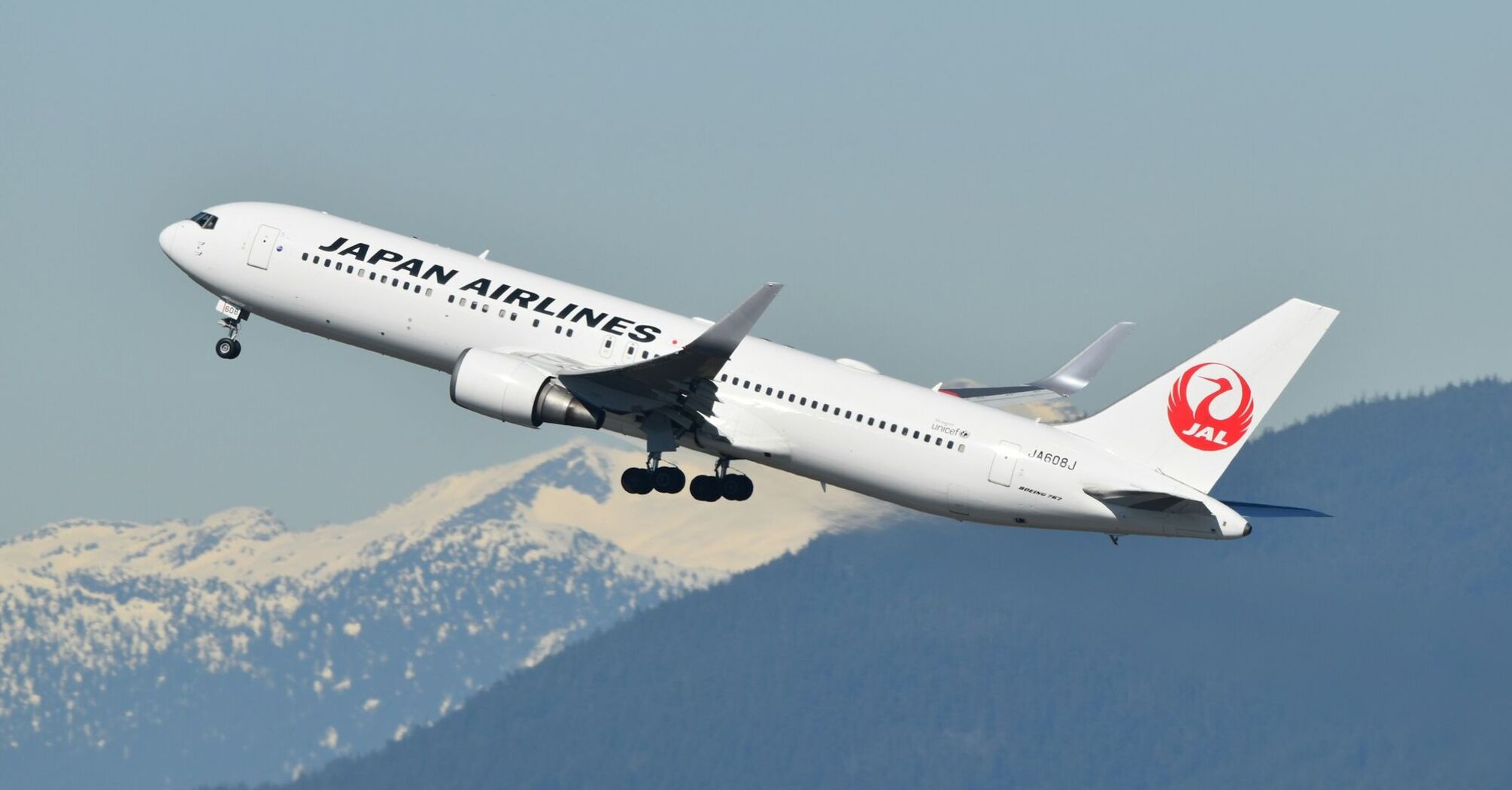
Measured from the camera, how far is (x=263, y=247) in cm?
6844

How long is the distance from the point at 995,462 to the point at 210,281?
25434mm

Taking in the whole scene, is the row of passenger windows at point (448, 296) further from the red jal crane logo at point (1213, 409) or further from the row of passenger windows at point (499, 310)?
the red jal crane logo at point (1213, 409)

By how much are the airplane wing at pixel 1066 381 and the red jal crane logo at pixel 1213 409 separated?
866 cm

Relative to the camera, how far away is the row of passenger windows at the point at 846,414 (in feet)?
206

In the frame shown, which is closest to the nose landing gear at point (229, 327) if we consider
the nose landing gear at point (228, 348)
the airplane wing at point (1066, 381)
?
the nose landing gear at point (228, 348)

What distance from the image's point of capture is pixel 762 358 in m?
64.1

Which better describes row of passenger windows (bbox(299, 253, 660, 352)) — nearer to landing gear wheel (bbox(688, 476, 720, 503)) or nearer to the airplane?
the airplane

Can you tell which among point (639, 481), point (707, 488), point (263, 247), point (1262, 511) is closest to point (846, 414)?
point (707, 488)

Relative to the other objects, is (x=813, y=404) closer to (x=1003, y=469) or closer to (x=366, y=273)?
(x=1003, y=469)

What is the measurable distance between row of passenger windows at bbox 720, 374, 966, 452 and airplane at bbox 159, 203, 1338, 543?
0.14 ft

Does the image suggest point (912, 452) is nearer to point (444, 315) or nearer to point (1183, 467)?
point (1183, 467)

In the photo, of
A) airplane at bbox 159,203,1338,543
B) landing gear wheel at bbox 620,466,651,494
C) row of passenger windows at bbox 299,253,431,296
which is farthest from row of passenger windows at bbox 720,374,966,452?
row of passenger windows at bbox 299,253,431,296

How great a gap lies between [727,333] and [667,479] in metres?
7.72

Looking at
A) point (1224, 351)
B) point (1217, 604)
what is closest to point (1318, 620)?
point (1217, 604)
